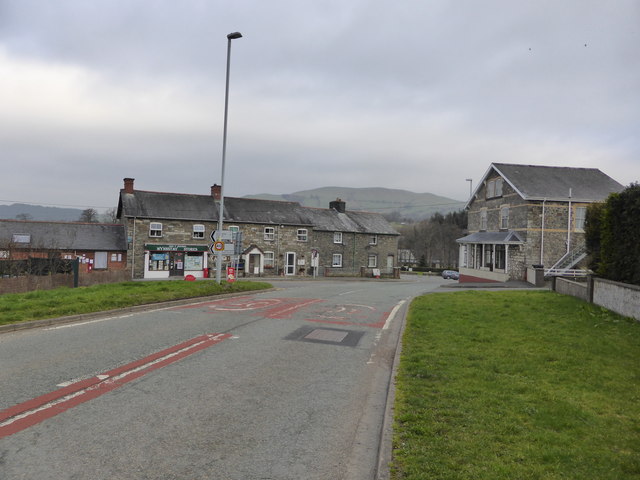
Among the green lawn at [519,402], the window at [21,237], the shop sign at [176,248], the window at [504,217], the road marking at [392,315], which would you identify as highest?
the window at [504,217]

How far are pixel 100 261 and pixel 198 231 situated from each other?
8.97 metres

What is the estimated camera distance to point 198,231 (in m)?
42.9

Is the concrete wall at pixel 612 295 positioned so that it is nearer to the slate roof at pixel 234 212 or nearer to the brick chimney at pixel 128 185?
the slate roof at pixel 234 212

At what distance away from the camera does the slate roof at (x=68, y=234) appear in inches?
1538

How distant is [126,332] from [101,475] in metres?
6.82

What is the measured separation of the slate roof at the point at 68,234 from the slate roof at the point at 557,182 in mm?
34222

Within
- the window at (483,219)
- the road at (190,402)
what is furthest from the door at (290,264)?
the road at (190,402)

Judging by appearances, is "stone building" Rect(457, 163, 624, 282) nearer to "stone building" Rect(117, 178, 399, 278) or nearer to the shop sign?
"stone building" Rect(117, 178, 399, 278)

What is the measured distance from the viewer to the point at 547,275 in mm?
32188

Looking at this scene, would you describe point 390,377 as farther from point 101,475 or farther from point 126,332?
point 126,332

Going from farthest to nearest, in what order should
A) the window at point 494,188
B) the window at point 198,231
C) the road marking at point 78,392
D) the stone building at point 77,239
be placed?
the window at point 198,231
the stone building at point 77,239
the window at point 494,188
the road marking at point 78,392

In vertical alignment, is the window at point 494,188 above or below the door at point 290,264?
above

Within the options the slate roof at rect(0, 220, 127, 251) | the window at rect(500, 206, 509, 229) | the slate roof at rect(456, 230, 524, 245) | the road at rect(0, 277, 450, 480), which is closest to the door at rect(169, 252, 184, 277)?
the slate roof at rect(0, 220, 127, 251)

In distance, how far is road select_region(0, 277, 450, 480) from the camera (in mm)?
4547
